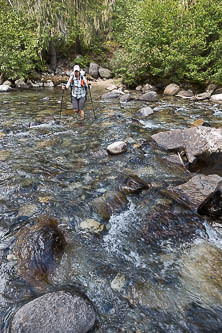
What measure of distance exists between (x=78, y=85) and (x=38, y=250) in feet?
23.3

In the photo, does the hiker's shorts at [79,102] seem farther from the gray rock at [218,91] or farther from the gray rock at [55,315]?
the gray rock at [218,91]

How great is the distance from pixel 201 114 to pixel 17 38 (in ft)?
48.2

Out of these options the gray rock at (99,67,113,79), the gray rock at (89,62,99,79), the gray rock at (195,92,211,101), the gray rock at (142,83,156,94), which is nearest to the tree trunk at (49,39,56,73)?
the gray rock at (89,62,99,79)

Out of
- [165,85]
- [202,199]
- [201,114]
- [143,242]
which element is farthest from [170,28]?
[143,242]

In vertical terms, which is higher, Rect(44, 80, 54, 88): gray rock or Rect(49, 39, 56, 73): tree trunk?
Rect(49, 39, 56, 73): tree trunk

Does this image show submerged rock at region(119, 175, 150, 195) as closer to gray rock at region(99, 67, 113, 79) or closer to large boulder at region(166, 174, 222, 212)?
large boulder at region(166, 174, 222, 212)

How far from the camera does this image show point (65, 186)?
14.0 feet

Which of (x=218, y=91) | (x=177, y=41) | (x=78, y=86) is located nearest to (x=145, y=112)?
(x=78, y=86)

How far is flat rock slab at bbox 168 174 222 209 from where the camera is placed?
3668 millimetres

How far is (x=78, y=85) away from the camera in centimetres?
841

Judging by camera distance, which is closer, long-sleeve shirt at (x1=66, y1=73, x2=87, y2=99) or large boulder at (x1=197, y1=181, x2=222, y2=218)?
large boulder at (x1=197, y1=181, x2=222, y2=218)

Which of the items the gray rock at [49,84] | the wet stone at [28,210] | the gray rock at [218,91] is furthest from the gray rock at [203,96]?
the gray rock at [49,84]

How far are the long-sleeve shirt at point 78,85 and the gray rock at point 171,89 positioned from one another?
709 centimetres

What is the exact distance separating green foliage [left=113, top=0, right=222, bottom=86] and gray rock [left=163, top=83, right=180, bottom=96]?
64 centimetres
